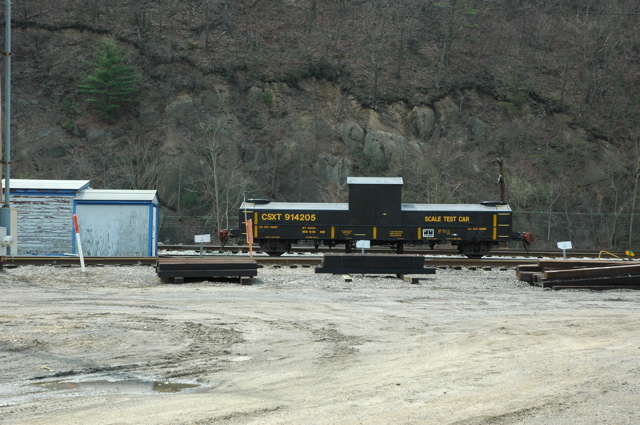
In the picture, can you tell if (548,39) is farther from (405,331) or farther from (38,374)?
(38,374)

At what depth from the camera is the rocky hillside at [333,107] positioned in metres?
46.7

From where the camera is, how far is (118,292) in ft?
52.4

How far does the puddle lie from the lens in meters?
7.13

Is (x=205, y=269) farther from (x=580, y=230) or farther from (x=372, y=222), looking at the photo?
(x=580, y=230)

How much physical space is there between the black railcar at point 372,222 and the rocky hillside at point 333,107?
12.8 metres

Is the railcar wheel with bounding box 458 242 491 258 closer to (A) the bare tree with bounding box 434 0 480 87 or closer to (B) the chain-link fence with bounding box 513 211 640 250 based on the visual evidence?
(B) the chain-link fence with bounding box 513 211 640 250

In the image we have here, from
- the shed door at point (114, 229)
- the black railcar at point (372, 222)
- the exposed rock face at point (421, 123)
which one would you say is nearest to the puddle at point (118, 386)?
the shed door at point (114, 229)

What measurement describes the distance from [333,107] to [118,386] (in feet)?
155

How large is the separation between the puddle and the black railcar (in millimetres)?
21353

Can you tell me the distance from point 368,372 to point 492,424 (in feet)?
7.35

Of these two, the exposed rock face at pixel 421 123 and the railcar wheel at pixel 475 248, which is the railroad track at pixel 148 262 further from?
the exposed rock face at pixel 421 123

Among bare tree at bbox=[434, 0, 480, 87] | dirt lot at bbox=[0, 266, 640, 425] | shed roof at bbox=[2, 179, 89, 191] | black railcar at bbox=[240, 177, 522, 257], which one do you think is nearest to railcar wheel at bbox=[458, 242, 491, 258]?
black railcar at bbox=[240, 177, 522, 257]

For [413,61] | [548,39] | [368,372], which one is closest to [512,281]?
[368,372]

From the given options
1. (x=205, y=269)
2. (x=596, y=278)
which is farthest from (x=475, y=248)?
(x=205, y=269)
